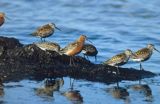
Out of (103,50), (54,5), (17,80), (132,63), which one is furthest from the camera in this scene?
(54,5)

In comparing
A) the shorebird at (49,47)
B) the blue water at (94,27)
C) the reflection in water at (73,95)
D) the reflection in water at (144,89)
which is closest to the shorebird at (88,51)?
the blue water at (94,27)

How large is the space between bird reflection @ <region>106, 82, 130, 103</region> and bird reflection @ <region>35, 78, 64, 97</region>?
117 centimetres

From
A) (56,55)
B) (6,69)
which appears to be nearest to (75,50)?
(56,55)

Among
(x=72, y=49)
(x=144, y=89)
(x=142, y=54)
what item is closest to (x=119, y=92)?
(x=144, y=89)

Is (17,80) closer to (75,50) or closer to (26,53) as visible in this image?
(26,53)

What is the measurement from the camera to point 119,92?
50.6 ft

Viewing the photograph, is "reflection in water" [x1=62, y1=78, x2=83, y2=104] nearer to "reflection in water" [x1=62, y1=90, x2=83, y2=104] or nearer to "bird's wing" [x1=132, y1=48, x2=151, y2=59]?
"reflection in water" [x1=62, y1=90, x2=83, y2=104]

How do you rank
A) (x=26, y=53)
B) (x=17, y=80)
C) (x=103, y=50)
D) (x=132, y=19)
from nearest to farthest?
(x=17, y=80) → (x=26, y=53) → (x=103, y=50) → (x=132, y=19)

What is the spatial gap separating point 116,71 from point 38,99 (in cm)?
331

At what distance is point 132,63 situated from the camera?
20.3 meters

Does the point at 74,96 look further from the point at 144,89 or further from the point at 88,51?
the point at 88,51

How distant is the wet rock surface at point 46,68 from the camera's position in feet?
53.4

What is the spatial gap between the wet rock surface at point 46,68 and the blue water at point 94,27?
Result: 1.42ft

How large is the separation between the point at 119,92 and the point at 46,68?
212 cm
